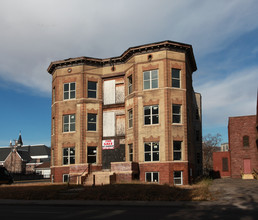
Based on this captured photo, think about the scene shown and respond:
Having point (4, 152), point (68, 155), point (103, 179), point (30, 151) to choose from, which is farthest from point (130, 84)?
point (30, 151)

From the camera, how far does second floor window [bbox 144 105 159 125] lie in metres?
29.6

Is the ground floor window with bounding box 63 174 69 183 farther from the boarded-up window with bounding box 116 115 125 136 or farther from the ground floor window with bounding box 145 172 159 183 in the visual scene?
the ground floor window with bounding box 145 172 159 183

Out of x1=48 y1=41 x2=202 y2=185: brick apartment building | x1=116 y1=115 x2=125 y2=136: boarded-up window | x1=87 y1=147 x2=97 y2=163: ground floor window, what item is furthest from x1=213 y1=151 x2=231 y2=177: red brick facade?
x1=87 y1=147 x2=97 y2=163: ground floor window

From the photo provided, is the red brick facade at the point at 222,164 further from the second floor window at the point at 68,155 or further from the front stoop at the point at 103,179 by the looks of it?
the second floor window at the point at 68,155

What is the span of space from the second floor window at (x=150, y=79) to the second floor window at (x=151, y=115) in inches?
82.8

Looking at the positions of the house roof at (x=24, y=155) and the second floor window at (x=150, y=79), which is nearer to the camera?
the second floor window at (x=150, y=79)

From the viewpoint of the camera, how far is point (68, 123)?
34.1 m

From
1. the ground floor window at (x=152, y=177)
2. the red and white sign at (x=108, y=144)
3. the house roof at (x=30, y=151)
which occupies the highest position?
the red and white sign at (x=108, y=144)

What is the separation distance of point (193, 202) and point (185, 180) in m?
13.0

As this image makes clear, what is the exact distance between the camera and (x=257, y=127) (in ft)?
121

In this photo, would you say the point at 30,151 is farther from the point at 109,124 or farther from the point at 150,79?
the point at 150,79

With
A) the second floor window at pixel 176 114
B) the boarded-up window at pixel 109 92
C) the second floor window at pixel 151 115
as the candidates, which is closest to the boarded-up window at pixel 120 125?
the boarded-up window at pixel 109 92

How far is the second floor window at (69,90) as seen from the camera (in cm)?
3428

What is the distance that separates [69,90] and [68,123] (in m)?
3.74
